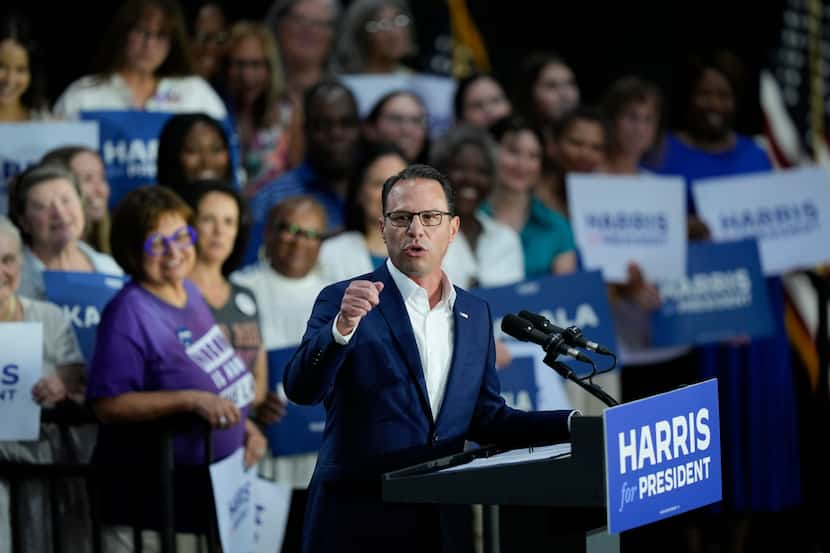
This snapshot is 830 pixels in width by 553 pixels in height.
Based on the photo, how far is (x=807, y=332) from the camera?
8938mm

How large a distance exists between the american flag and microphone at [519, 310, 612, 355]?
5698 millimetres

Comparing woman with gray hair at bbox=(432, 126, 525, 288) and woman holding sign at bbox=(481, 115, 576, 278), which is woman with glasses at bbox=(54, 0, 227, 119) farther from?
woman holding sign at bbox=(481, 115, 576, 278)

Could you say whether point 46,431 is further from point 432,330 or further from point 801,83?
point 801,83

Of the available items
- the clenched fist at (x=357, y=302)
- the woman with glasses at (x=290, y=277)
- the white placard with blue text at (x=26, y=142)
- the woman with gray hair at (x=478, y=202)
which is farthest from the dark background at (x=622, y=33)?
the clenched fist at (x=357, y=302)

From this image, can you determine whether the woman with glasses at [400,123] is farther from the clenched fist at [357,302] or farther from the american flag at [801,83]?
the clenched fist at [357,302]

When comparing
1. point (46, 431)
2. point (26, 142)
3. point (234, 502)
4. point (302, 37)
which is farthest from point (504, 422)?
point (302, 37)

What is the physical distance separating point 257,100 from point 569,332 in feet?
12.6

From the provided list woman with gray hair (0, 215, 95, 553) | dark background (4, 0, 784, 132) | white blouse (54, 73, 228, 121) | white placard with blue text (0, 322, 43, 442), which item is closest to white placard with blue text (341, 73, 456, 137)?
white blouse (54, 73, 228, 121)

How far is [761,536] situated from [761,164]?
1895 millimetres

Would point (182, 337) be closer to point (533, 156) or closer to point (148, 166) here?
point (148, 166)

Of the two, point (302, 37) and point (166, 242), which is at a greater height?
point (302, 37)

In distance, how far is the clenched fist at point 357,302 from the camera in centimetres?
374

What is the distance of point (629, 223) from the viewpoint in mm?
7645

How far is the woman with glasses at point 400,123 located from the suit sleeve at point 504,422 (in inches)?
131
